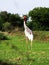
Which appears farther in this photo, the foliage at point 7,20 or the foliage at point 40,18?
the foliage at point 40,18

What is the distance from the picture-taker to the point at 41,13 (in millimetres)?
23328

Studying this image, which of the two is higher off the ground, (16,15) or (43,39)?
(16,15)

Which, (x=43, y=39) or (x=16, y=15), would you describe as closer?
(x=16, y=15)

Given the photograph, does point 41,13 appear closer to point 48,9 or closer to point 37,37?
point 48,9

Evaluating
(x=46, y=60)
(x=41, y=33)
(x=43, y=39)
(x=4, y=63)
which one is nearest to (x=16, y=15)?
(x=4, y=63)

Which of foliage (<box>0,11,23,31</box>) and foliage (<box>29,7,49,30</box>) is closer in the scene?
foliage (<box>0,11,23,31</box>)

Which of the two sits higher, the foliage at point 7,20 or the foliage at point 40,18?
the foliage at point 7,20

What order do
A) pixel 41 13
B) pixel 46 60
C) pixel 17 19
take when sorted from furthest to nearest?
pixel 41 13 < pixel 46 60 < pixel 17 19

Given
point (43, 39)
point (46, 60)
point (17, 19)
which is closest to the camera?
point (17, 19)

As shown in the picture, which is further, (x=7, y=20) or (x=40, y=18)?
(x=40, y=18)

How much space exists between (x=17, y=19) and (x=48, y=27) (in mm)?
22170

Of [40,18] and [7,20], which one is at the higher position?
[7,20]

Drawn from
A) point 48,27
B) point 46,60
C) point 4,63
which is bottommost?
point 48,27

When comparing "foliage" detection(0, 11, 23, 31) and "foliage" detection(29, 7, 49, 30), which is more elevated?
"foliage" detection(0, 11, 23, 31)
